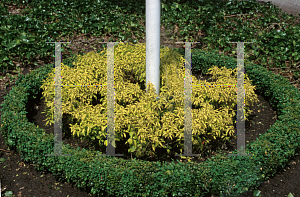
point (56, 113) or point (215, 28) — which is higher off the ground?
point (215, 28)

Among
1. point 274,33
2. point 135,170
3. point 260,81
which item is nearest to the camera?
point 135,170

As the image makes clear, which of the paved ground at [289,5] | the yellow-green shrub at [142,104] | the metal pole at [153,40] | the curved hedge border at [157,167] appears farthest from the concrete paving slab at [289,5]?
the metal pole at [153,40]

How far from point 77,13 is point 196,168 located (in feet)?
21.4

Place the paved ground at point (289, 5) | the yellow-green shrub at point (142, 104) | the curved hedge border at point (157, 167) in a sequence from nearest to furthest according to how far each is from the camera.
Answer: the curved hedge border at point (157, 167)
the yellow-green shrub at point (142, 104)
the paved ground at point (289, 5)

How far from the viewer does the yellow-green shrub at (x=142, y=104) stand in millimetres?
4059

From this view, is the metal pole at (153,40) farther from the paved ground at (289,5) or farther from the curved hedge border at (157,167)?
the paved ground at (289,5)

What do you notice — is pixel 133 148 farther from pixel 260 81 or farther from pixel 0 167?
pixel 260 81

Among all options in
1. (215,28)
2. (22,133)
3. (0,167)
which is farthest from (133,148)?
(215,28)

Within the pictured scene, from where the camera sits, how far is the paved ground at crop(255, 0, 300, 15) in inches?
362

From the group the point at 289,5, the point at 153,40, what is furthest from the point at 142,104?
the point at 289,5

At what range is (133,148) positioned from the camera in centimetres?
404

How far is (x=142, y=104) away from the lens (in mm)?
4355

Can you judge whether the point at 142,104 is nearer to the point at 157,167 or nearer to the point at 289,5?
the point at 157,167

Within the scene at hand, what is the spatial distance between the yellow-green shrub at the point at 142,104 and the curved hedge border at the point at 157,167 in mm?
375
